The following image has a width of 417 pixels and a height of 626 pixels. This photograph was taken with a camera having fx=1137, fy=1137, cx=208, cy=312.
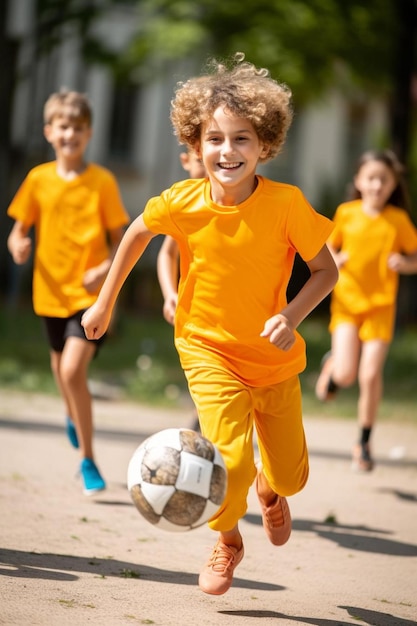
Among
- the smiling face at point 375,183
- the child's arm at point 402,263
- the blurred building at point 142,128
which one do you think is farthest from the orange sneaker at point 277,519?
the blurred building at point 142,128

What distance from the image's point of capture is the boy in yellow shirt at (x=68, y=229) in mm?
6613

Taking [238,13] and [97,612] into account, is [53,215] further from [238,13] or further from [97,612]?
[238,13]

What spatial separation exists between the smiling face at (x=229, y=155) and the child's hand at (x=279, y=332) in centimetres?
59

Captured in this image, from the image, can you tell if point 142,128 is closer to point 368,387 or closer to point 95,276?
point 368,387

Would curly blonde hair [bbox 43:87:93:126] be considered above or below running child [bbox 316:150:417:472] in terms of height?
above

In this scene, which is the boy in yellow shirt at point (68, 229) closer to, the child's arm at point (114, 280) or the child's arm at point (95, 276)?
the child's arm at point (95, 276)

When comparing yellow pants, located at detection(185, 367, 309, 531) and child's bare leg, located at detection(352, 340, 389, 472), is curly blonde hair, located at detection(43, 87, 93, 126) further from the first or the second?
yellow pants, located at detection(185, 367, 309, 531)

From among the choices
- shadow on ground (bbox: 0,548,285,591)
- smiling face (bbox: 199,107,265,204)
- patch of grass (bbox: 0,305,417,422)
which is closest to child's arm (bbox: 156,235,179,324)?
smiling face (bbox: 199,107,265,204)

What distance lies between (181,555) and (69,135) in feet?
8.88

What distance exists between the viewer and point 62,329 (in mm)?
6699

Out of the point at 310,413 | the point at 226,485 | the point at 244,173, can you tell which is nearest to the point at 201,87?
the point at 244,173

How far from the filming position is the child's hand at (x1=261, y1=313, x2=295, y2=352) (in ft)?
14.4

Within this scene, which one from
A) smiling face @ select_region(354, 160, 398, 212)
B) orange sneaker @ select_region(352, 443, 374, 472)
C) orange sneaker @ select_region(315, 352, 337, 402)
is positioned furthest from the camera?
orange sneaker @ select_region(315, 352, 337, 402)

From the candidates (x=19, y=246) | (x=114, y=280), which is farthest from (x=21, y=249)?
(x=114, y=280)
